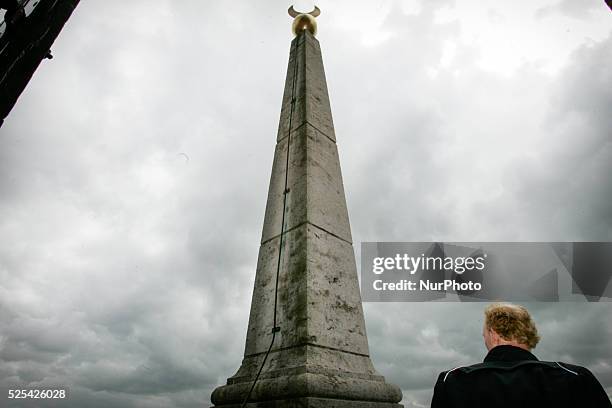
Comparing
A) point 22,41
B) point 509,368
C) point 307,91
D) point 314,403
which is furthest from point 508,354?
point 22,41

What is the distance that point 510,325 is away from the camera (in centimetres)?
170

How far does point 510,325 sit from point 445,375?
39 cm

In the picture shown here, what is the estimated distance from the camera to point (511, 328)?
1.70 m

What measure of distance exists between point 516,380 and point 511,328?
30 cm

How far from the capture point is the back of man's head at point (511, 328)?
5.56ft

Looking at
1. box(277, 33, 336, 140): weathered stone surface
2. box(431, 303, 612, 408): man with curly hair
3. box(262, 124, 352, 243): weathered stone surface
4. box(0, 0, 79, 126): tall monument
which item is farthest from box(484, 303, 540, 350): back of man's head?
box(0, 0, 79, 126): tall monument

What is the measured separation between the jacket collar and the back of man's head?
0.07 metres

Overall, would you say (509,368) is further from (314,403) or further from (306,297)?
(306,297)

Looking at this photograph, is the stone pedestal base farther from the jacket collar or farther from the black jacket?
the jacket collar

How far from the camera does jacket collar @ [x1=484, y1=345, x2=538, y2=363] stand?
1.58 meters

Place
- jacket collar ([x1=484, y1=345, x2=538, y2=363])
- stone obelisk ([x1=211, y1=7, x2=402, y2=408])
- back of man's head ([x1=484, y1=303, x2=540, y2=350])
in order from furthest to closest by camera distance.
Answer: stone obelisk ([x1=211, y1=7, x2=402, y2=408]) < back of man's head ([x1=484, y1=303, x2=540, y2=350]) < jacket collar ([x1=484, y1=345, x2=538, y2=363])

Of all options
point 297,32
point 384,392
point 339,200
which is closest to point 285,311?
point 384,392

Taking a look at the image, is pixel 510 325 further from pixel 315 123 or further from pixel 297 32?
pixel 297 32

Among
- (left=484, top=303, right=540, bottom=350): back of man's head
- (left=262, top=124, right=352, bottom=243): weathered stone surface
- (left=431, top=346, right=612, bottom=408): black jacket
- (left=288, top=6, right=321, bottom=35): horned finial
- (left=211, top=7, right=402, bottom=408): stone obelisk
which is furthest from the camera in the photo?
(left=288, top=6, right=321, bottom=35): horned finial
